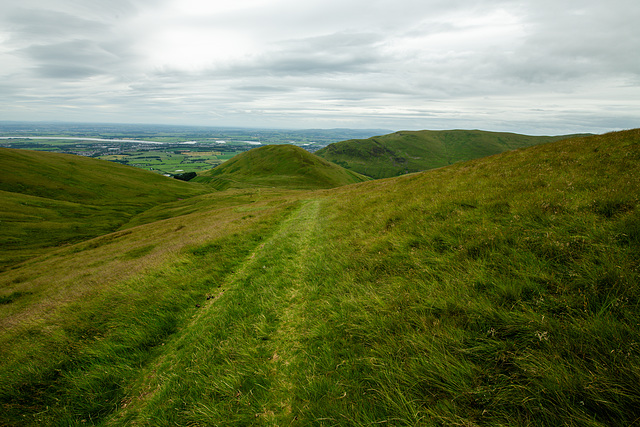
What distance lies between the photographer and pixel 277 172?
459 feet

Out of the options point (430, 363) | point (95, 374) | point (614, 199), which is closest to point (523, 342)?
point (430, 363)

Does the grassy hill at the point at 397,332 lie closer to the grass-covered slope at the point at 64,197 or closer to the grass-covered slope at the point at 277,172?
the grass-covered slope at the point at 64,197

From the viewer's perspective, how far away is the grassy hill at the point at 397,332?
2968 millimetres

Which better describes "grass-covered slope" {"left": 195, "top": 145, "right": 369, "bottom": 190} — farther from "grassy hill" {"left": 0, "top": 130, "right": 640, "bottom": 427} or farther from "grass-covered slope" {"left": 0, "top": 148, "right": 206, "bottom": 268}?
"grassy hill" {"left": 0, "top": 130, "right": 640, "bottom": 427}

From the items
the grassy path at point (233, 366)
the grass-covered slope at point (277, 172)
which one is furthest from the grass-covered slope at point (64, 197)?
the grassy path at point (233, 366)

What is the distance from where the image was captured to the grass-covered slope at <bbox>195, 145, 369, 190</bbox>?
12119 cm

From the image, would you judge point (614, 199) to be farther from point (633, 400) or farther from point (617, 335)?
point (633, 400)

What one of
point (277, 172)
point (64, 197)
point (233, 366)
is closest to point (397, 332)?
point (233, 366)

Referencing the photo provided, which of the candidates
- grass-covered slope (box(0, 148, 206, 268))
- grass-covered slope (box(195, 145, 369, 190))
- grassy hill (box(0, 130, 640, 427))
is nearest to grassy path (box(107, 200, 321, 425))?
grassy hill (box(0, 130, 640, 427))

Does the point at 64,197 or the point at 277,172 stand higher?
the point at 277,172

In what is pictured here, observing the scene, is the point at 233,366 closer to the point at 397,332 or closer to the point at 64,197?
the point at 397,332

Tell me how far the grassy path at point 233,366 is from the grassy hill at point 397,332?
37mm

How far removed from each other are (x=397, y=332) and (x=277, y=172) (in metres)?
141

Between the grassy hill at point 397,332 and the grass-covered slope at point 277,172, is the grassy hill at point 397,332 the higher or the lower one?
the lower one
